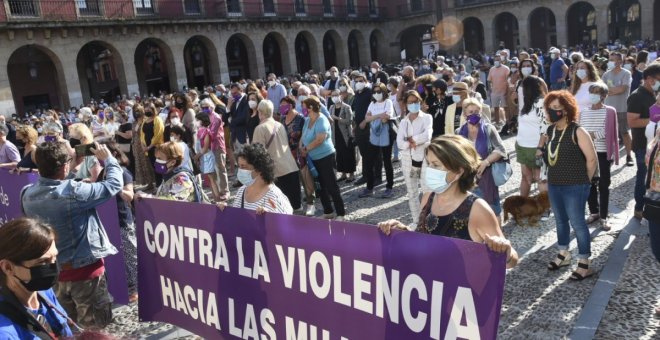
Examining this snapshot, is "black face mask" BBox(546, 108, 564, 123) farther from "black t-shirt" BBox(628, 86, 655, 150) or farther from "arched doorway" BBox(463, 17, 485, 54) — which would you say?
"arched doorway" BBox(463, 17, 485, 54)

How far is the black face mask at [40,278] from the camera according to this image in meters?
2.22

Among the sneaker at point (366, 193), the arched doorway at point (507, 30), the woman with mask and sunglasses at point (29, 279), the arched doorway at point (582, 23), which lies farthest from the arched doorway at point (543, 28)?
the woman with mask and sunglasses at point (29, 279)

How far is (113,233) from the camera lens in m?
4.61

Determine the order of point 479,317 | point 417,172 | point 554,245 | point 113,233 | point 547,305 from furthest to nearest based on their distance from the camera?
point 417,172, point 554,245, point 113,233, point 547,305, point 479,317

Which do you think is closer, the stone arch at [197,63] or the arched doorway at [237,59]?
the stone arch at [197,63]

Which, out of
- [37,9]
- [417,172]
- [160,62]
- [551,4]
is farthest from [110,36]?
[551,4]

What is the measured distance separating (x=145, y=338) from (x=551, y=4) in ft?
125

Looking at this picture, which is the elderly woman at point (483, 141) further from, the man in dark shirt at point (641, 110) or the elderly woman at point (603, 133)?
the man in dark shirt at point (641, 110)

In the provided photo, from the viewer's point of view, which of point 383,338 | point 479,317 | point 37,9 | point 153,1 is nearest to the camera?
point 479,317

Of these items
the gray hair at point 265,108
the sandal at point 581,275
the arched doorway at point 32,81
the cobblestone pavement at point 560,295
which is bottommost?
the cobblestone pavement at point 560,295

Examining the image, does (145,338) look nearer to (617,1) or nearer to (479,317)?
(479,317)

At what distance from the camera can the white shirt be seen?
20.0ft

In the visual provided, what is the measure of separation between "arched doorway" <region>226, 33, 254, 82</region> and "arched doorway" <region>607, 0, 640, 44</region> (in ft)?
83.5

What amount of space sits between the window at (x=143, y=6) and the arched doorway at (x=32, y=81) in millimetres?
4617
